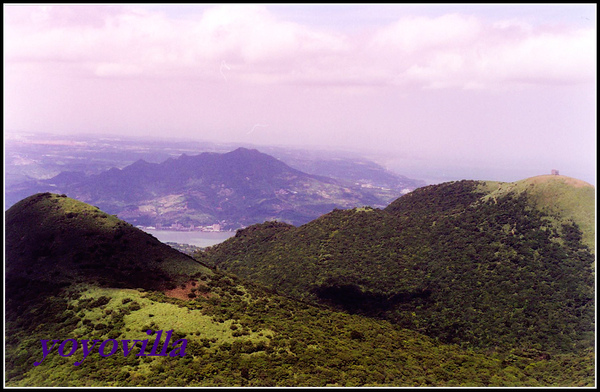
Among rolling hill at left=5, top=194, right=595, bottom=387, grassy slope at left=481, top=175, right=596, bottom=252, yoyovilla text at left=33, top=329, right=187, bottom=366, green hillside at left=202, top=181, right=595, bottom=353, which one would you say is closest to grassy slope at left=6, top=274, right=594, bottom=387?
rolling hill at left=5, top=194, right=595, bottom=387

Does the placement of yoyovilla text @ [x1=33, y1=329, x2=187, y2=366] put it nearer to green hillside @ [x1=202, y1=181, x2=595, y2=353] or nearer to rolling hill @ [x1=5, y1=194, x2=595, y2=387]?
rolling hill @ [x1=5, y1=194, x2=595, y2=387]

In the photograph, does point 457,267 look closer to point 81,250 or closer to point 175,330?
point 175,330

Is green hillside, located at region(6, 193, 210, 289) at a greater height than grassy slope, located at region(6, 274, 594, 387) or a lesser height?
greater

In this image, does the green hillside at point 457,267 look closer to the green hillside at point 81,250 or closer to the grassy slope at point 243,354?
the grassy slope at point 243,354

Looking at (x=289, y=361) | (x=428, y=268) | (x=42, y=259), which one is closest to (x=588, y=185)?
(x=428, y=268)

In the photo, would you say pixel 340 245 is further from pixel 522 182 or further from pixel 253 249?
pixel 522 182
